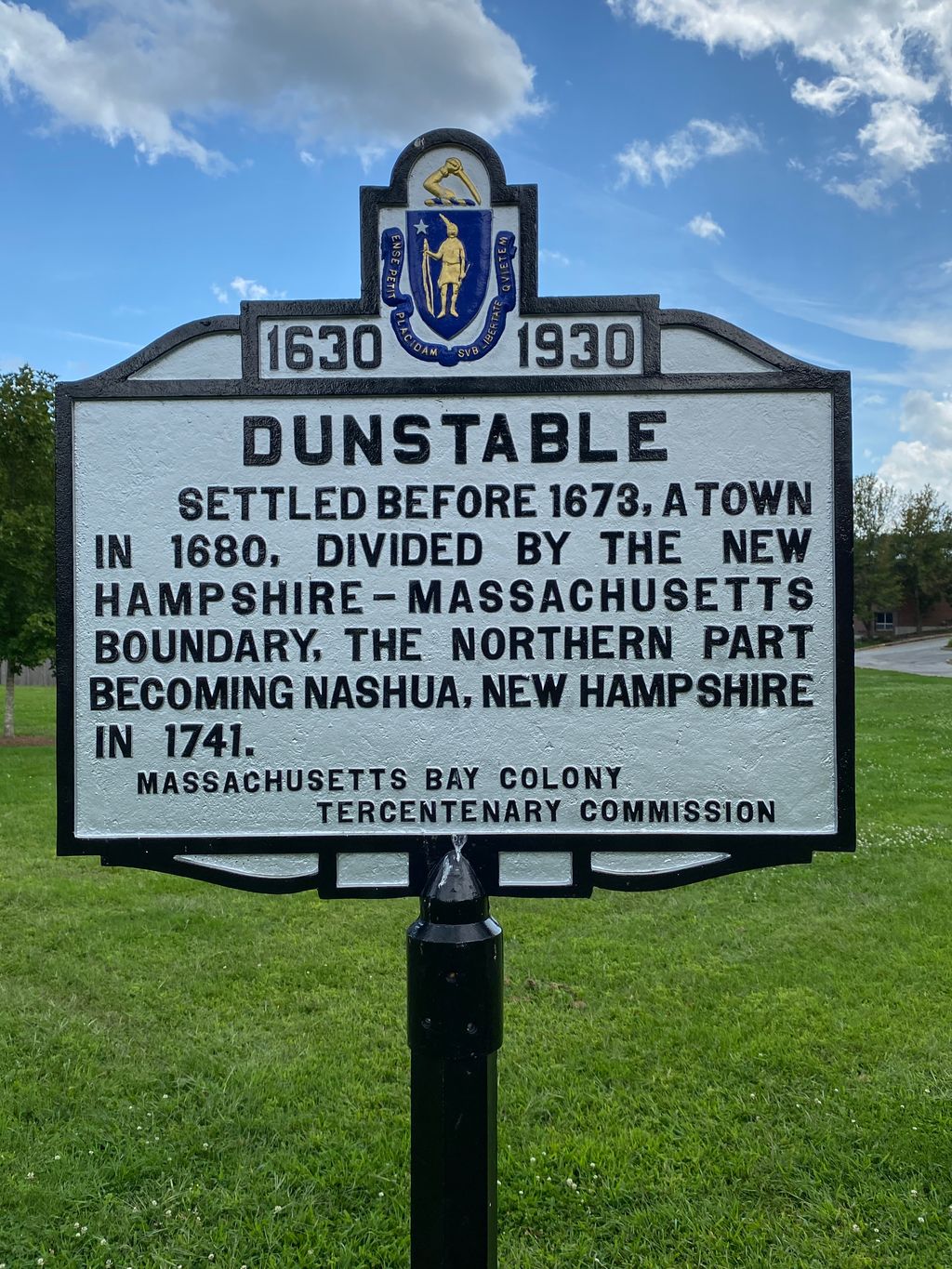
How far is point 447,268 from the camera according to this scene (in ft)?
7.47

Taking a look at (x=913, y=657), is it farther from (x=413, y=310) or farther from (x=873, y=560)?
(x=413, y=310)

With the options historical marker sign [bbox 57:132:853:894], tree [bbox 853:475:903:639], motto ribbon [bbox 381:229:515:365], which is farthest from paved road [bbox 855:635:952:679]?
motto ribbon [bbox 381:229:515:365]

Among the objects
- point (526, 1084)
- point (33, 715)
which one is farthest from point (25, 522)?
point (526, 1084)

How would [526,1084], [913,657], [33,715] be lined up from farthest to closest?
[913,657] → [33,715] → [526,1084]

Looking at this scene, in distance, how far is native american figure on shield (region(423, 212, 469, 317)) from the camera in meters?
2.27

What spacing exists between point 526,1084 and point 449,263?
341 centimetres

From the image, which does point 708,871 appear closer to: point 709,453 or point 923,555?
point 709,453

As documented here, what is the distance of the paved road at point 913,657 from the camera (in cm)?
3759

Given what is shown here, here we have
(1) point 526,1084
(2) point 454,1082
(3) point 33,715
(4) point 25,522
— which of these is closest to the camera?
(2) point 454,1082

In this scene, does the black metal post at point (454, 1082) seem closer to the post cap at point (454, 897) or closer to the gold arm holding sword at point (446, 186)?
the post cap at point (454, 897)

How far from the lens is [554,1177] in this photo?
3.40 meters

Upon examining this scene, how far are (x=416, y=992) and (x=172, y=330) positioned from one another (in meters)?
1.75

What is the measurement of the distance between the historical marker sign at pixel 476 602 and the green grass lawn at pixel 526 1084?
1.70 metres

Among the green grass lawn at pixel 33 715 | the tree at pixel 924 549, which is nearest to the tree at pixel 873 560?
the tree at pixel 924 549
